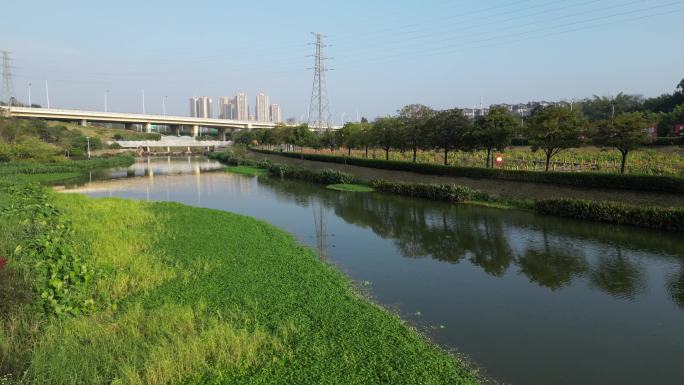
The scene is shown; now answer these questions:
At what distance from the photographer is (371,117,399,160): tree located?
36.8 metres

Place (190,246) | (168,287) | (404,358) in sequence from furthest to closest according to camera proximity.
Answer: (190,246) → (168,287) → (404,358)

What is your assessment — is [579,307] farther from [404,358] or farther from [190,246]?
[190,246]

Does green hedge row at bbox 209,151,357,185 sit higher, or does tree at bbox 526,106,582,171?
tree at bbox 526,106,582,171

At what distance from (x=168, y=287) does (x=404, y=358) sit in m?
5.54

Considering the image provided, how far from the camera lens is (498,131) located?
90.9 feet

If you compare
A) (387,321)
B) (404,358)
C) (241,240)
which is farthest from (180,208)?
(404,358)

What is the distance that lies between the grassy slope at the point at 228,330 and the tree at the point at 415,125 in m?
22.7

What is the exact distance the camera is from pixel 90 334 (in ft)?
23.0

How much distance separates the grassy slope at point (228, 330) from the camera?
6152 millimetres

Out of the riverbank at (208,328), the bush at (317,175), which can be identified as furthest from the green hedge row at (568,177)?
the riverbank at (208,328)

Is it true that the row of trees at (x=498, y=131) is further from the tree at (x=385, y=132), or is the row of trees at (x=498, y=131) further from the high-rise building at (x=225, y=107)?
the high-rise building at (x=225, y=107)

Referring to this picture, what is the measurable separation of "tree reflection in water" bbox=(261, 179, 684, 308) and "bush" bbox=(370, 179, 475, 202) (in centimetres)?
123

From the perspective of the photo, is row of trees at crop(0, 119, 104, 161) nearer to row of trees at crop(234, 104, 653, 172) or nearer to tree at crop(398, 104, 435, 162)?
row of trees at crop(234, 104, 653, 172)

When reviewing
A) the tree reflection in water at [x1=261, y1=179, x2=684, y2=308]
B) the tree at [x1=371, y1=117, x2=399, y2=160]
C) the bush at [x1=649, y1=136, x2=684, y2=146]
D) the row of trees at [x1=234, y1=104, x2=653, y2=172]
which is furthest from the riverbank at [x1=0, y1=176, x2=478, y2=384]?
the bush at [x1=649, y1=136, x2=684, y2=146]
